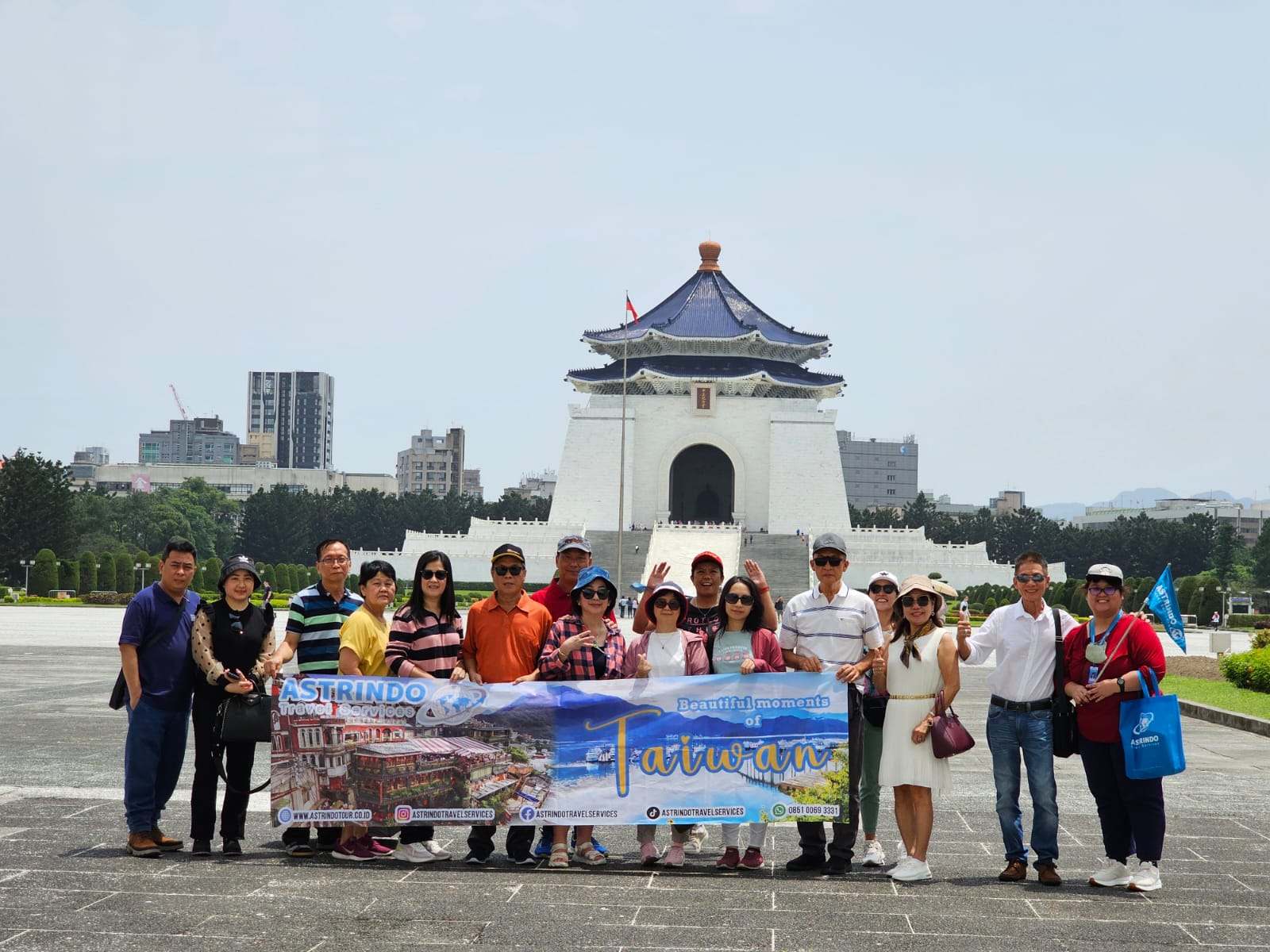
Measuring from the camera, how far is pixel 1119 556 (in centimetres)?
5375

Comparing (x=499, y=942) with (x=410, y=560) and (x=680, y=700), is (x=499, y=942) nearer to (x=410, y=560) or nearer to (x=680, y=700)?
(x=680, y=700)

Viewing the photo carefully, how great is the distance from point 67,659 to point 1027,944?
13.8 meters

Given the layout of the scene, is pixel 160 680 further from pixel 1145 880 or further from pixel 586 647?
pixel 1145 880

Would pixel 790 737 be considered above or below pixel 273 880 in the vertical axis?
above

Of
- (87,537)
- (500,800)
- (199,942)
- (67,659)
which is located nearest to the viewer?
(199,942)

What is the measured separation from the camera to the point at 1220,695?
13.3 m

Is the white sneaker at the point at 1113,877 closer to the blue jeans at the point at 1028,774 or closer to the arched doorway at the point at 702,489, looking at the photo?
the blue jeans at the point at 1028,774

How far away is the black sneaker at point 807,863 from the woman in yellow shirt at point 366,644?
173 cm

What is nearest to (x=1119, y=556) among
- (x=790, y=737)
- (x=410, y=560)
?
(x=410, y=560)

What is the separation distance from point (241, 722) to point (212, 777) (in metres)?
0.30

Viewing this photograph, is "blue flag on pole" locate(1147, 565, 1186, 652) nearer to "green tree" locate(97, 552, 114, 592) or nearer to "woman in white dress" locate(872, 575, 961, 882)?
"woman in white dress" locate(872, 575, 961, 882)

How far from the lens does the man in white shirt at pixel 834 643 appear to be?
5.65 meters

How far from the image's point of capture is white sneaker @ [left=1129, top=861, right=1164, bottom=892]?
5266 millimetres

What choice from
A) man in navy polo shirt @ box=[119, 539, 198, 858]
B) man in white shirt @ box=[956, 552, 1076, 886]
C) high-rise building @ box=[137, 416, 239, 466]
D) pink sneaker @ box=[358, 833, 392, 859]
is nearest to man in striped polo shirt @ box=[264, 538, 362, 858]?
pink sneaker @ box=[358, 833, 392, 859]
